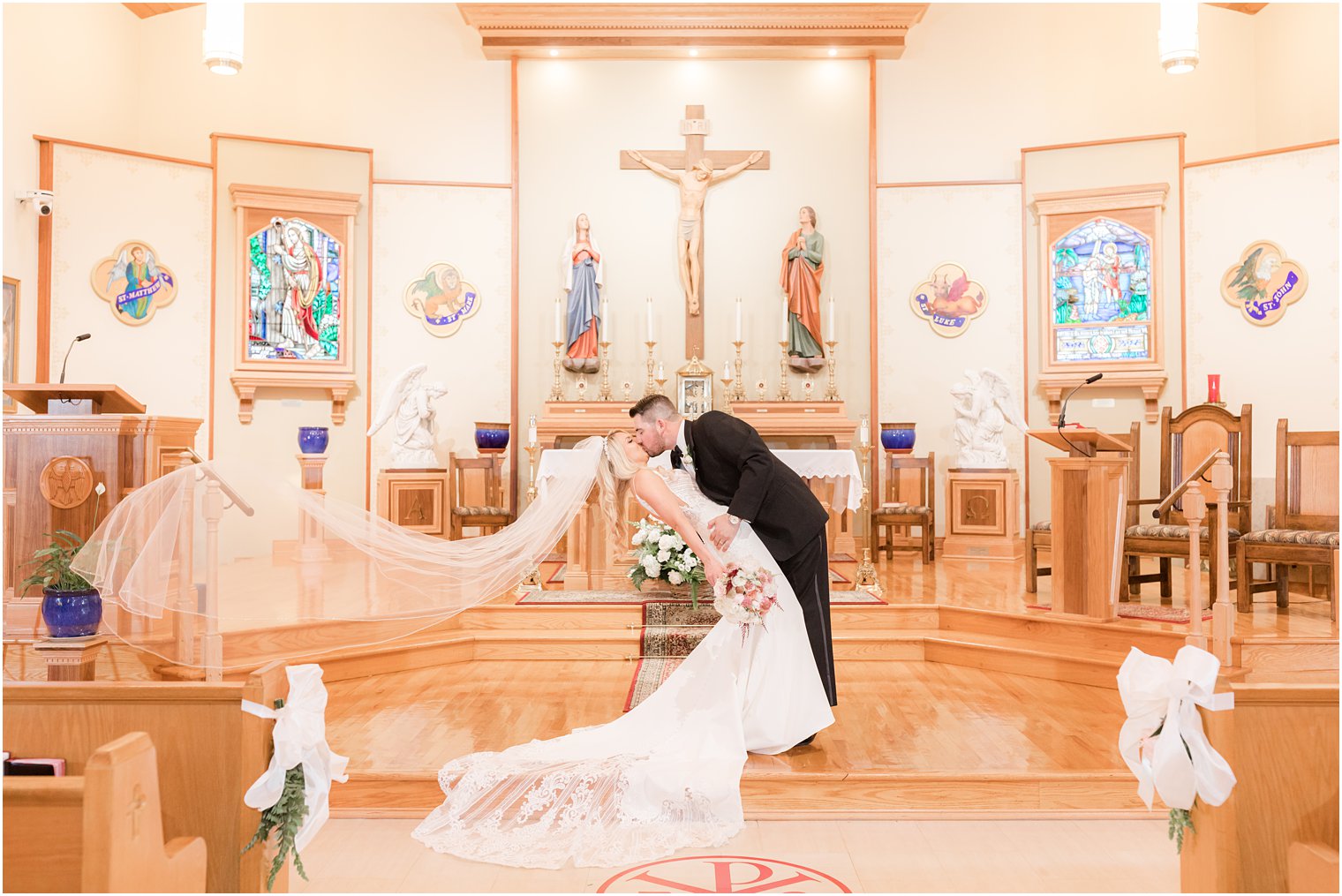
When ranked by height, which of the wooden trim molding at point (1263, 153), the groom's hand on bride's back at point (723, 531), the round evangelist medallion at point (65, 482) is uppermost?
the wooden trim molding at point (1263, 153)

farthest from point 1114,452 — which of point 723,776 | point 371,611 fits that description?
point 371,611

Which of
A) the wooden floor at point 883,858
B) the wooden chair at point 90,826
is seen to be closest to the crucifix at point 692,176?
the wooden floor at point 883,858

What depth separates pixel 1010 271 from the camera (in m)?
9.48

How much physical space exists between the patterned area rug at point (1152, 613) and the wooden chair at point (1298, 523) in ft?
1.33

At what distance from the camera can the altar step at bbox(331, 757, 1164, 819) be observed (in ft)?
12.0

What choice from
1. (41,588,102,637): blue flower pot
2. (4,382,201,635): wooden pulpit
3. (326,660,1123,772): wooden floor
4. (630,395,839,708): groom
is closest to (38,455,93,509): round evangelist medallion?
(4,382,201,635): wooden pulpit

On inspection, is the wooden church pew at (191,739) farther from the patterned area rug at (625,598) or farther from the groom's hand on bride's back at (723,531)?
the patterned area rug at (625,598)

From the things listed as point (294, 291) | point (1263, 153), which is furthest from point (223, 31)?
point (1263, 153)

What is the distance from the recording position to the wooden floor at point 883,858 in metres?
3.00

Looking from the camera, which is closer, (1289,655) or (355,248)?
(1289,655)

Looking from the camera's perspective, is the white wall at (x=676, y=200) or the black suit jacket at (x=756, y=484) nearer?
the black suit jacket at (x=756, y=484)

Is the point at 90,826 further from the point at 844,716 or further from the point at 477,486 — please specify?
the point at 477,486

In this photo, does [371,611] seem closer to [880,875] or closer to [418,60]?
[880,875]

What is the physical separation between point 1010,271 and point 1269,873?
25.6 ft
